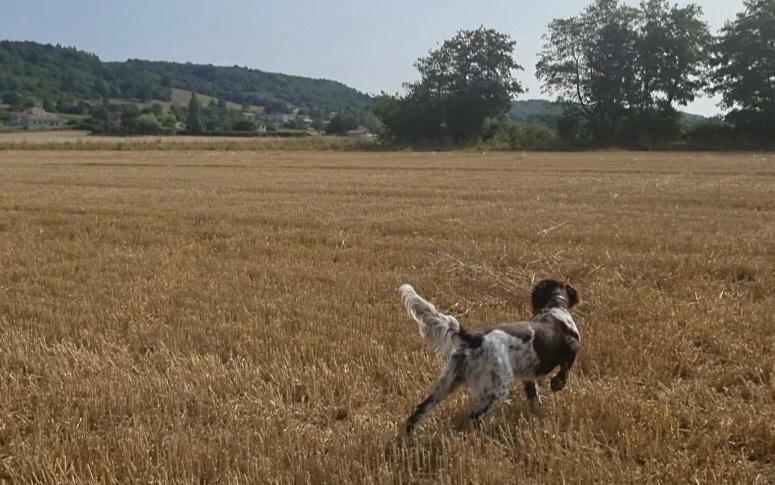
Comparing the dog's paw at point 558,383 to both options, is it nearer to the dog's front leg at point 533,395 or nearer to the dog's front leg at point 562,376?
the dog's front leg at point 562,376

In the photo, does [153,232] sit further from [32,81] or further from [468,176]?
[32,81]

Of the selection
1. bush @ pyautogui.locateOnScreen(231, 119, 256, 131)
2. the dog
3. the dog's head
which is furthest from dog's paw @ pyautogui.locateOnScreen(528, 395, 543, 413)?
bush @ pyautogui.locateOnScreen(231, 119, 256, 131)

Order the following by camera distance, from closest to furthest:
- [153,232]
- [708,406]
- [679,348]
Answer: [708,406] → [679,348] → [153,232]

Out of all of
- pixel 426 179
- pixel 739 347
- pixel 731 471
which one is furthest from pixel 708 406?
pixel 426 179

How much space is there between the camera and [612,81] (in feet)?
221

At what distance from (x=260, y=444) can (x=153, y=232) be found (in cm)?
923

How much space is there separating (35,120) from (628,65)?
94.3 m

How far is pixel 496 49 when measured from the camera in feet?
Answer: 246

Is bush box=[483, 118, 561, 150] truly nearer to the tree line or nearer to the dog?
the tree line

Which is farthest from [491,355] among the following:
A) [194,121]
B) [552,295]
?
[194,121]

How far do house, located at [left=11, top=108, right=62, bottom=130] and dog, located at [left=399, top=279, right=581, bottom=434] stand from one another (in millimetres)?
112661

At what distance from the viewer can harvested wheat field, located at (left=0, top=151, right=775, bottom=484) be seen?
3.92 metres

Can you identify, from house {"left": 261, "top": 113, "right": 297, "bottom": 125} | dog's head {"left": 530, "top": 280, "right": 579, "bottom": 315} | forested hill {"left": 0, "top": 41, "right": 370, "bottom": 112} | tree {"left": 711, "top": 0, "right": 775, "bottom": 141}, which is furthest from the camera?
forested hill {"left": 0, "top": 41, "right": 370, "bottom": 112}

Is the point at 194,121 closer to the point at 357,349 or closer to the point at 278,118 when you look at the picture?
the point at 278,118
